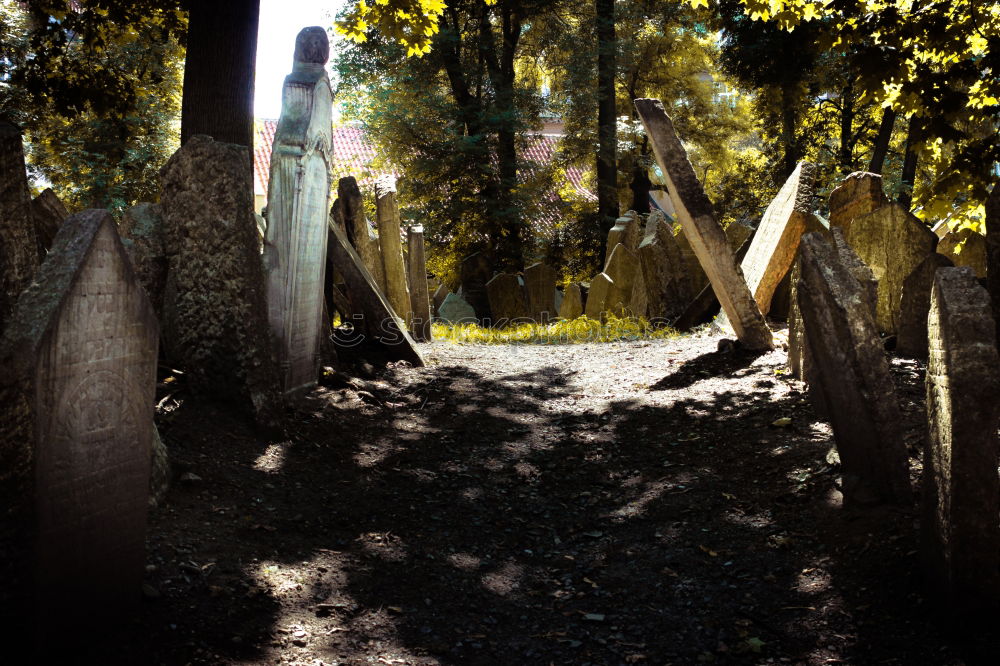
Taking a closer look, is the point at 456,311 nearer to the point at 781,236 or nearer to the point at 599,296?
the point at 599,296

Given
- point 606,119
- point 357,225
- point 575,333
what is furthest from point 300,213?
point 606,119

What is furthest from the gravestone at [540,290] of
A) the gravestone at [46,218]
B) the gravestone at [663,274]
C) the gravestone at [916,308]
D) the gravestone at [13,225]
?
the gravestone at [13,225]

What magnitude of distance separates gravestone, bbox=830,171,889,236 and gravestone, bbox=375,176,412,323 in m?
4.63

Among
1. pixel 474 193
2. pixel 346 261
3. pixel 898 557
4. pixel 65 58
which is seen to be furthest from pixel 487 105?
pixel 898 557

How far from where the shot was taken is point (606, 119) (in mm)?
19078

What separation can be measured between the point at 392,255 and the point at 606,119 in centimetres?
1076

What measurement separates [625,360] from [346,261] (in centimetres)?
309

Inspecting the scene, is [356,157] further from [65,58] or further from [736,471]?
[736,471]

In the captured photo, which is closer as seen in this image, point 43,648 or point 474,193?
point 43,648

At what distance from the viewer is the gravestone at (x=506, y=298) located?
15.2 metres

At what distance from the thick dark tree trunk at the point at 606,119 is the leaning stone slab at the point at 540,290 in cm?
410

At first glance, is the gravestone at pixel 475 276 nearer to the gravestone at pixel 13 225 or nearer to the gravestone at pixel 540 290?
the gravestone at pixel 540 290

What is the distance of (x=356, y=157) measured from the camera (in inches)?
918

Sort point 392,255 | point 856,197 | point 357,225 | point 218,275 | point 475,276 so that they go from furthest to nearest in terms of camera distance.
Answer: point 475,276
point 392,255
point 357,225
point 856,197
point 218,275
